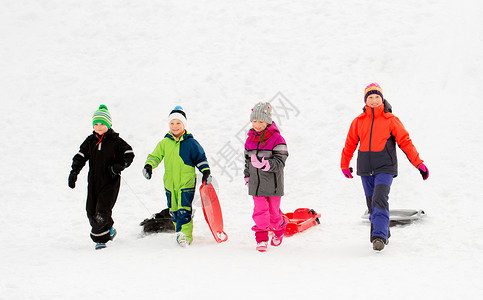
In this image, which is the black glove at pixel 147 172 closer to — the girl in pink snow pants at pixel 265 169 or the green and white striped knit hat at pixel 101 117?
the green and white striped knit hat at pixel 101 117

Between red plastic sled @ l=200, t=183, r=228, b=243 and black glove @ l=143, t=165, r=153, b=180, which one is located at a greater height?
black glove @ l=143, t=165, r=153, b=180

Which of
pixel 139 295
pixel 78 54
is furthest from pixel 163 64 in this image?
pixel 139 295

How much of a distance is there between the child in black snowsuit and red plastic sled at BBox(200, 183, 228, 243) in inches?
44.3

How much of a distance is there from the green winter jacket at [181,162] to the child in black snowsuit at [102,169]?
47 centimetres

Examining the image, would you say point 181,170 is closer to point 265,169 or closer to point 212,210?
point 212,210

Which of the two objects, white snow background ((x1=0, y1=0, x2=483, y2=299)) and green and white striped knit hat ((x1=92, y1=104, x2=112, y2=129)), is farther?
green and white striped knit hat ((x1=92, y1=104, x2=112, y2=129))

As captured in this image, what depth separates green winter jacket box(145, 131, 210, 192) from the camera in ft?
21.9

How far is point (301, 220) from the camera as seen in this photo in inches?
291

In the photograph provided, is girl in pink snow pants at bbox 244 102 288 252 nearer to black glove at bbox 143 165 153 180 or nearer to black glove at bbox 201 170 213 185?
black glove at bbox 201 170 213 185

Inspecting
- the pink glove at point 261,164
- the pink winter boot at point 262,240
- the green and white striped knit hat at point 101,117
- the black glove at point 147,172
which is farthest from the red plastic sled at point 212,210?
the green and white striped knit hat at point 101,117

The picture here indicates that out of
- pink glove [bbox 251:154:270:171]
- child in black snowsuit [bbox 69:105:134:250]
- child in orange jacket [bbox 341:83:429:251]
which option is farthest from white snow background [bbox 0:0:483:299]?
pink glove [bbox 251:154:270:171]

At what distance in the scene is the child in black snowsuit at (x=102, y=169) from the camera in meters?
6.63

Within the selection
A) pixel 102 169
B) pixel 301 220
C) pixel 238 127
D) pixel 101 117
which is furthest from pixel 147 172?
pixel 238 127

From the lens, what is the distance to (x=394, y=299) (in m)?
4.40
